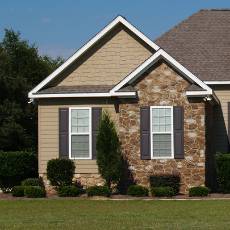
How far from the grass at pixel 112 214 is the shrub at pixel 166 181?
288cm

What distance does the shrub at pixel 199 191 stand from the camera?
2269cm

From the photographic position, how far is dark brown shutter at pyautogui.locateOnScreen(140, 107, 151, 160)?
23969mm

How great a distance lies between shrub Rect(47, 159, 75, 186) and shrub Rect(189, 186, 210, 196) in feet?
14.6

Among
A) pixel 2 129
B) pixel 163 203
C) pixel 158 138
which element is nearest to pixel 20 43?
pixel 2 129

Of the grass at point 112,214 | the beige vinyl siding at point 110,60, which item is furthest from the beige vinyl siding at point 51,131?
the grass at point 112,214

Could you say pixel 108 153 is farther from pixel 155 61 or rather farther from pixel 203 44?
pixel 203 44

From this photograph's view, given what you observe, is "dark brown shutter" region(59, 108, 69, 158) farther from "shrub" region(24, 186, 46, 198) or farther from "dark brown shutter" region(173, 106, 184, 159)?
"dark brown shutter" region(173, 106, 184, 159)

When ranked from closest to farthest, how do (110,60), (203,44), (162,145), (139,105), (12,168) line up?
(162,145) → (139,105) → (110,60) → (12,168) → (203,44)

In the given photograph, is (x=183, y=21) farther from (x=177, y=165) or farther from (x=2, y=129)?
(x=2, y=129)

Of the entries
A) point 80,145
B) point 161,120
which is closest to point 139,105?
point 161,120

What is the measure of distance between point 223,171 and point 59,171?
564 cm

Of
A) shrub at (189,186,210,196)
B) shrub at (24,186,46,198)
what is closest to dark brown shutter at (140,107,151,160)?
shrub at (189,186,210,196)

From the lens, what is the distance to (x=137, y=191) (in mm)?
22734

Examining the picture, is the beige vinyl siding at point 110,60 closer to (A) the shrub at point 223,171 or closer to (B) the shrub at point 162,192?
(A) the shrub at point 223,171
